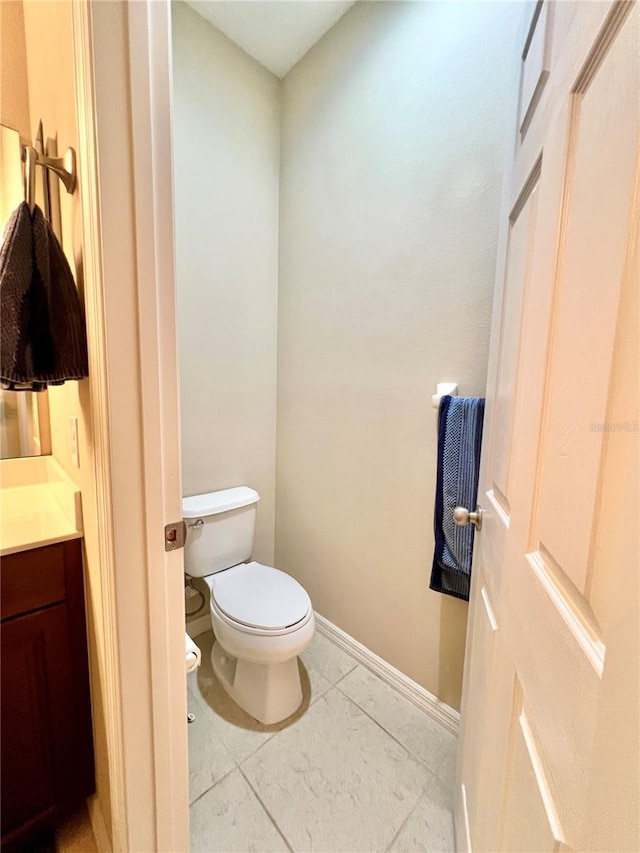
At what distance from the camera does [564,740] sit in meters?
0.41

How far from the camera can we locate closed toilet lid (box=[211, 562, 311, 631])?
1.32 metres

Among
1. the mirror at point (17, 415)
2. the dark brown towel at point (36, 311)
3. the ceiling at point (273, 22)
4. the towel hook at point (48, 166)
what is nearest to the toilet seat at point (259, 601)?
the mirror at point (17, 415)

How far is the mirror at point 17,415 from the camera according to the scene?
1.07 metres

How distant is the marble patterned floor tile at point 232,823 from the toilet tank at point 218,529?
0.74m

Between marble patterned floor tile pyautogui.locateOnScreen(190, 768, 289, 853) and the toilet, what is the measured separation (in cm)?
25

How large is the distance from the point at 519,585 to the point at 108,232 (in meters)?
0.94

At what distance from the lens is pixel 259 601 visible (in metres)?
1.41

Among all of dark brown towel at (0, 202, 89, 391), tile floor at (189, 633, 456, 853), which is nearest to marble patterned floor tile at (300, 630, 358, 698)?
tile floor at (189, 633, 456, 853)

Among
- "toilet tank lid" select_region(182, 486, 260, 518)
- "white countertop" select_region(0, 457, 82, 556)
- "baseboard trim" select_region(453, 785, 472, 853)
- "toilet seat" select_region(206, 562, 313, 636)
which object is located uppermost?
"white countertop" select_region(0, 457, 82, 556)

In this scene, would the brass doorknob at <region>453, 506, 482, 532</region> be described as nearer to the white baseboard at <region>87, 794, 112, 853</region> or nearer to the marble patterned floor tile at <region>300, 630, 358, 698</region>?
the marble patterned floor tile at <region>300, 630, 358, 698</region>

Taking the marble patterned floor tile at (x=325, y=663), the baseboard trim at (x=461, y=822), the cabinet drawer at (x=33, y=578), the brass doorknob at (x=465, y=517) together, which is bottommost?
the marble patterned floor tile at (x=325, y=663)

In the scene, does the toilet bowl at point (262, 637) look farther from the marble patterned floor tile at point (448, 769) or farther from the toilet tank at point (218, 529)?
the marble patterned floor tile at point (448, 769)

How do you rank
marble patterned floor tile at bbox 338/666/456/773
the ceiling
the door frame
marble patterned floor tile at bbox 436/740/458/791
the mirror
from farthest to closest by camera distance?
the ceiling → marble patterned floor tile at bbox 338/666/456/773 → marble patterned floor tile at bbox 436/740/458/791 → the mirror → the door frame

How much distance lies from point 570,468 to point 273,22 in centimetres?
211
